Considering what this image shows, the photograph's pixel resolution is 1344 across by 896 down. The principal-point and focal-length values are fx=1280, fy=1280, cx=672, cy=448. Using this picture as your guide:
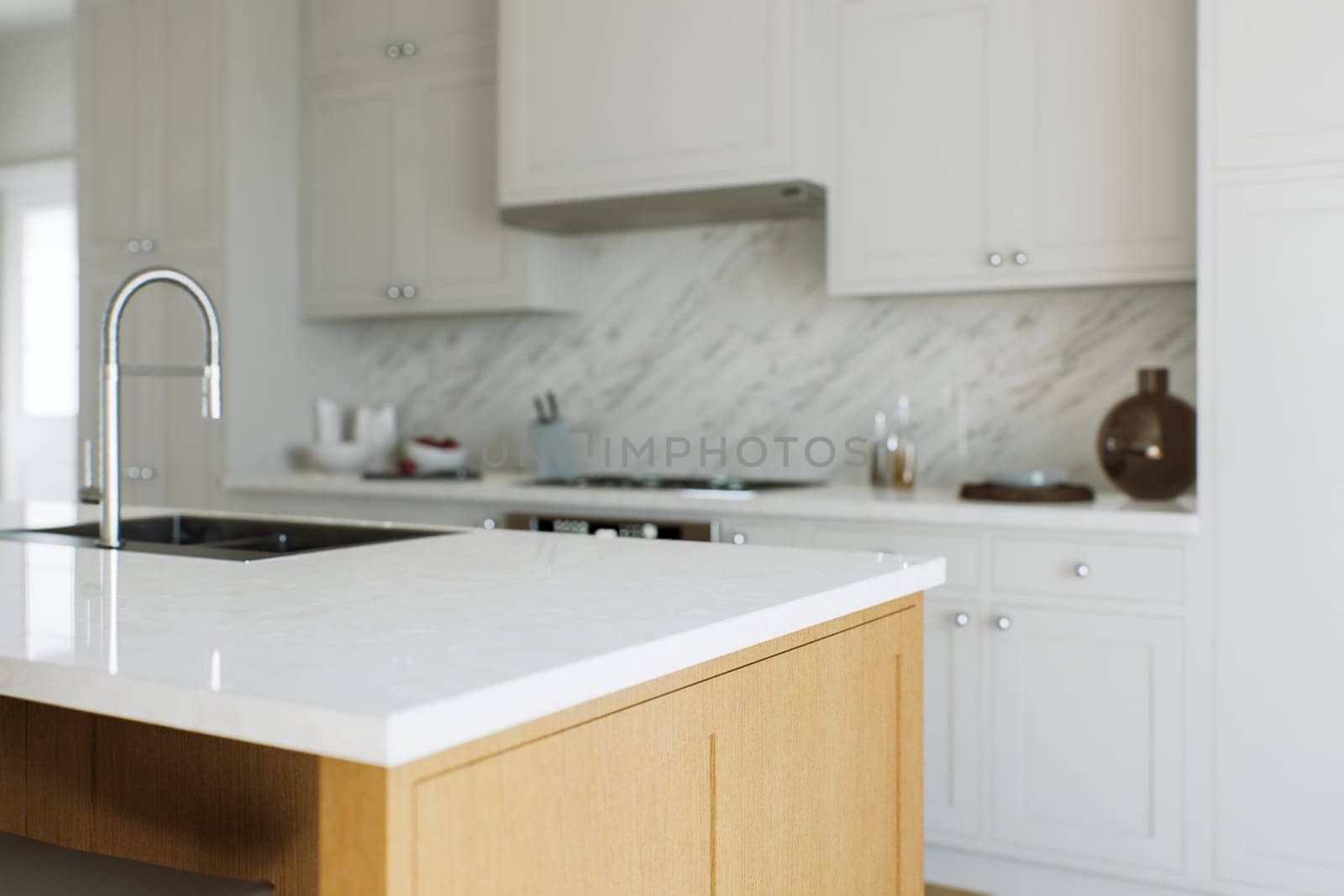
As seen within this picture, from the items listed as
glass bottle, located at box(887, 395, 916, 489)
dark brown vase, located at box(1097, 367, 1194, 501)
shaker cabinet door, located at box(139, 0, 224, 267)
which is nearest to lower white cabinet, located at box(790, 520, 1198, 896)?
dark brown vase, located at box(1097, 367, 1194, 501)

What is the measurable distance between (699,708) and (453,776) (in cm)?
38

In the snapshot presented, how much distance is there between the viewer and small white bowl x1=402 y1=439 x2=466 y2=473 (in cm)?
411

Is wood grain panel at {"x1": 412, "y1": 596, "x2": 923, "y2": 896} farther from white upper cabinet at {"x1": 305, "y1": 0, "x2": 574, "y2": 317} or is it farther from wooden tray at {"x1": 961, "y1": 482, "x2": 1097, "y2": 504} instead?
white upper cabinet at {"x1": 305, "y1": 0, "x2": 574, "y2": 317}

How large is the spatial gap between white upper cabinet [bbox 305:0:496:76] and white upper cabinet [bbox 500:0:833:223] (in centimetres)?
29

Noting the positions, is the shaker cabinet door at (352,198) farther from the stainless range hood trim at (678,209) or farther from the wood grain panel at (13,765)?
the wood grain panel at (13,765)

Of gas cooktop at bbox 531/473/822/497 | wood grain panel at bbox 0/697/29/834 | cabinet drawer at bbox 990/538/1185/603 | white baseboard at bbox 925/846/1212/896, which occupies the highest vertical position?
gas cooktop at bbox 531/473/822/497

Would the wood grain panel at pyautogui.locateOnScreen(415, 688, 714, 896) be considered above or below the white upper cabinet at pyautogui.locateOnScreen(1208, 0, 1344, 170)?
below

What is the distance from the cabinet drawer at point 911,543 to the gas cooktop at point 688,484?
29 centimetres

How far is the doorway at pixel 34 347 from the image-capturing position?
5766mm

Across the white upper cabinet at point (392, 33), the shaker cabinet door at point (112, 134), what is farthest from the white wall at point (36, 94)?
the white upper cabinet at point (392, 33)

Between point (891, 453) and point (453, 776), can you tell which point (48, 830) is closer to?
point (453, 776)

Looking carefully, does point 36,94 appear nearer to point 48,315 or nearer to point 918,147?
point 48,315

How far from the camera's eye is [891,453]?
350 cm

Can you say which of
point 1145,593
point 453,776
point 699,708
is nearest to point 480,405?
point 1145,593
